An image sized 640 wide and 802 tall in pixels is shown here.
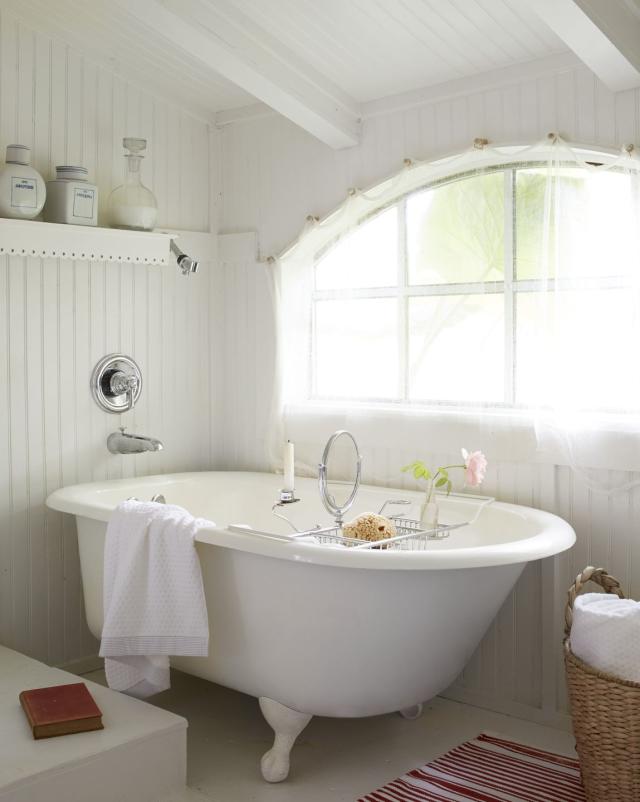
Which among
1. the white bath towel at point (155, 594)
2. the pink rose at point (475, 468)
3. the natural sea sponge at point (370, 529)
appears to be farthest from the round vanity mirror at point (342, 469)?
the white bath towel at point (155, 594)

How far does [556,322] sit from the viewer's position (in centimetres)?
302

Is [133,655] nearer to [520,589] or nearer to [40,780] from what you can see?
[40,780]

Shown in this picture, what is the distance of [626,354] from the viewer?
2.90m

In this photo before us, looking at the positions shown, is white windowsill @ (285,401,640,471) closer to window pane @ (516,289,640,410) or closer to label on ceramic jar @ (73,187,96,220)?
window pane @ (516,289,640,410)

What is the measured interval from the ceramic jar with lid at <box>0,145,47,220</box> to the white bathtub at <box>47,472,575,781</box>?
1405 mm

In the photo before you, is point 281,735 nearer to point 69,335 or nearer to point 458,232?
point 69,335

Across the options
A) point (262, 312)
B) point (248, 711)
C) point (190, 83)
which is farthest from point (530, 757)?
point (190, 83)

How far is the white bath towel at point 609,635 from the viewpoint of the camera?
233 centimetres

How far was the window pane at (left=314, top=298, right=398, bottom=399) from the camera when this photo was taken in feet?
12.3

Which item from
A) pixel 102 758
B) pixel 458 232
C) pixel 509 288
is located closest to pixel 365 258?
pixel 458 232

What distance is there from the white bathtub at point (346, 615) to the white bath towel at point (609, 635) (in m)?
0.19

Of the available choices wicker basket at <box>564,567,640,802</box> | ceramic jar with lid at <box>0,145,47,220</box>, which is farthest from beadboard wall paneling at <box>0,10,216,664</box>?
wicker basket at <box>564,567,640,802</box>

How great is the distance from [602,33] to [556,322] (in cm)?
87

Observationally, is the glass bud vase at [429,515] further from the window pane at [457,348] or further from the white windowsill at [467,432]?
the window pane at [457,348]
